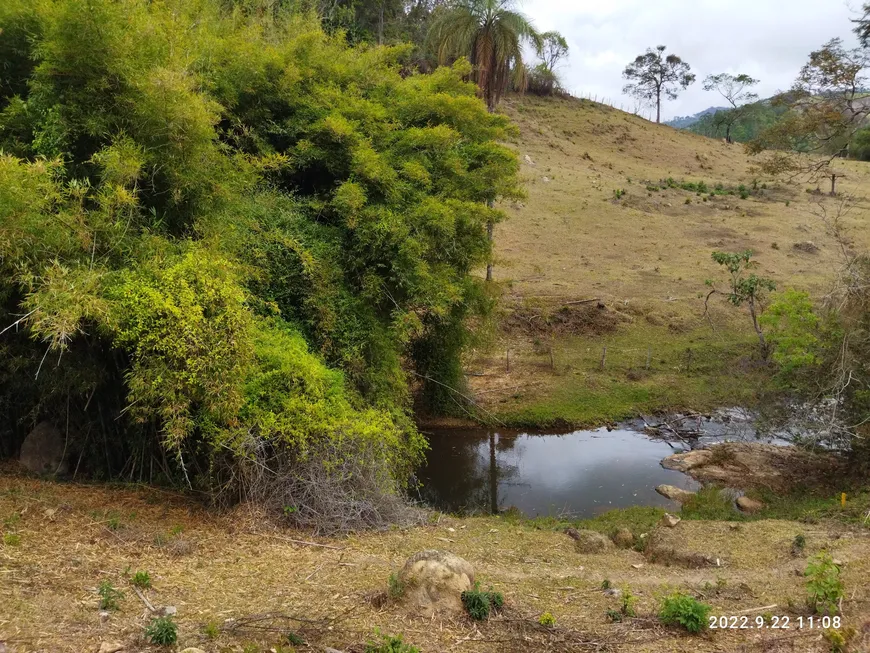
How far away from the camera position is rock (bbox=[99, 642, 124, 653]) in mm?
4059

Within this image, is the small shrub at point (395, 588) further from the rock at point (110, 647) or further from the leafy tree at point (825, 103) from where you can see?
the leafy tree at point (825, 103)

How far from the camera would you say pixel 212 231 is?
7984mm

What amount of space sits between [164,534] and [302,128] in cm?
722

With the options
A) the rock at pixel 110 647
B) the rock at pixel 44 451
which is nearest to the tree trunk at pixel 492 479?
the rock at pixel 44 451

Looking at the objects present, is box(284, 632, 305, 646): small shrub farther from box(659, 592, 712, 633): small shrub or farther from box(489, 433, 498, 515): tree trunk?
box(489, 433, 498, 515): tree trunk

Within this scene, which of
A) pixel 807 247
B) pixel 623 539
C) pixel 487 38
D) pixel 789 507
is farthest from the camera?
pixel 807 247

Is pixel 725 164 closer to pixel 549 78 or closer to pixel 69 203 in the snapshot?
pixel 549 78

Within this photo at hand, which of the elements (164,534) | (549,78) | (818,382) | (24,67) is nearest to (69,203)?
(24,67)

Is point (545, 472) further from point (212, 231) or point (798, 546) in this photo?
point (212, 231)

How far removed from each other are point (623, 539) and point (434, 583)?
4637 mm

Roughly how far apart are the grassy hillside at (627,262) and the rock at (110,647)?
35.3 ft

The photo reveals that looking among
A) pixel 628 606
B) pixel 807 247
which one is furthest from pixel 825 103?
pixel 807 247

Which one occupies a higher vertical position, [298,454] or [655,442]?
[298,454]

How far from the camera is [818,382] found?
11.3 metres
